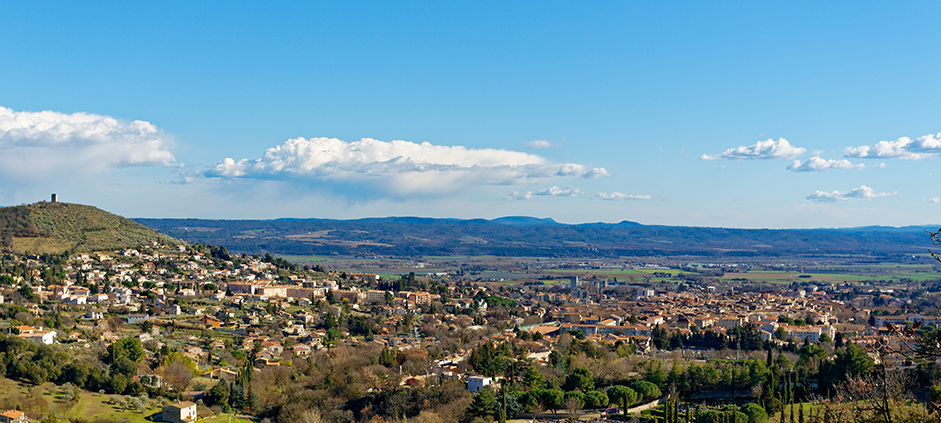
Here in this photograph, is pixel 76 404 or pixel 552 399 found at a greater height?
pixel 552 399

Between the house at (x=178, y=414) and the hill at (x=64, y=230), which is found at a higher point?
the hill at (x=64, y=230)

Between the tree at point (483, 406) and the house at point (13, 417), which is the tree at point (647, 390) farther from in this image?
the house at point (13, 417)

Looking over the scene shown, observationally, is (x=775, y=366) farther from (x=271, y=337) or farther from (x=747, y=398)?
(x=271, y=337)

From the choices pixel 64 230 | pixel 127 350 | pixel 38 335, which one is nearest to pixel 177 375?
pixel 127 350

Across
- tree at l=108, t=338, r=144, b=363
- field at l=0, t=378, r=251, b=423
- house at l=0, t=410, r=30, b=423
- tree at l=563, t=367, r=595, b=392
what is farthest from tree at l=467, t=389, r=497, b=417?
tree at l=108, t=338, r=144, b=363

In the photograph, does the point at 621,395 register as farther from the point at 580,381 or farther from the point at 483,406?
the point at 483,406

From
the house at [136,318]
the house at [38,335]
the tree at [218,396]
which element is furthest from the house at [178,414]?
the house at [136,318]
